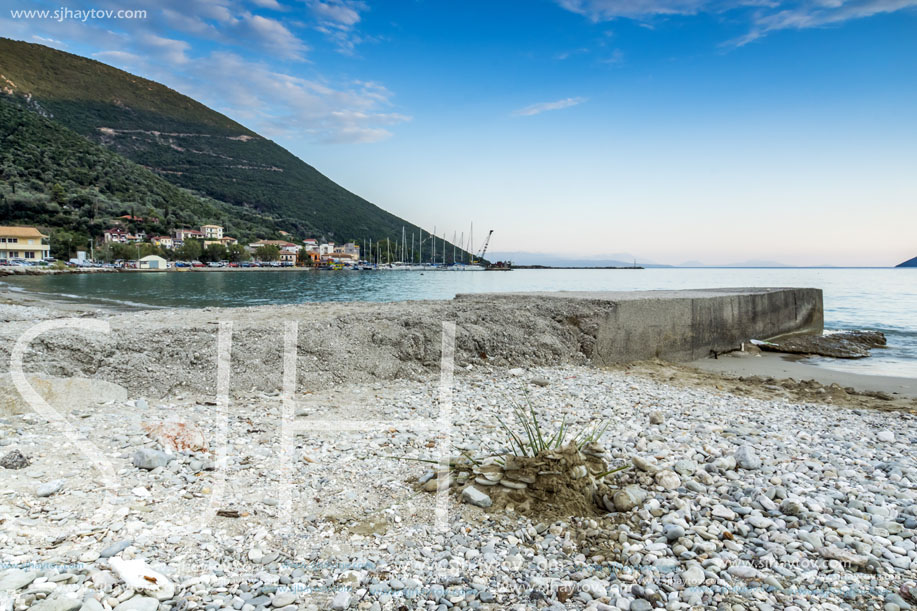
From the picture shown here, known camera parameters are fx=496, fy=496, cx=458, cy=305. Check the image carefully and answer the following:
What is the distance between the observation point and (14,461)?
11.3 feet

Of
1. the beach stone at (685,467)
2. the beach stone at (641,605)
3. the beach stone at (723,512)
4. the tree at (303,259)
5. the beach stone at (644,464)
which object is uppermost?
the tree at (303,259)

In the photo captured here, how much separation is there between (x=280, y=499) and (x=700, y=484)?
9.03 feet

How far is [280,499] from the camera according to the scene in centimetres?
318

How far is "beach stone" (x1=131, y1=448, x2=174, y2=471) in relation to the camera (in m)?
3.54

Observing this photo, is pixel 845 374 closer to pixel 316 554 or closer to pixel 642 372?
pixel 642 372

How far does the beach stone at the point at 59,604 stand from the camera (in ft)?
6.73

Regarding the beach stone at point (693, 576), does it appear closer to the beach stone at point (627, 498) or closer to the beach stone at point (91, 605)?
the beach stone at point (627, 498)

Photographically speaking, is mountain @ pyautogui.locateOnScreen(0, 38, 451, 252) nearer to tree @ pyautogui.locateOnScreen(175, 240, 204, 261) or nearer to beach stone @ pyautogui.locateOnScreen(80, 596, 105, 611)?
tree @ pyautogui.locateOnScreen(175, 240, 204, 261)

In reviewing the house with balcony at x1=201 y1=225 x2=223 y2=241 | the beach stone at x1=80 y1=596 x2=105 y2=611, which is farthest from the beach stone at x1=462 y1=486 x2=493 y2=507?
the house with balcony at x1=201 y1=225 x2=223 y2=241

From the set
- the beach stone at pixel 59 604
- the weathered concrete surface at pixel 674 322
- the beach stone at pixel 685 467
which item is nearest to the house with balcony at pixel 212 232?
the weathered concrete surface at pixel 674 322

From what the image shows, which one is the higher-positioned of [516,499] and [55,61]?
[55,61]

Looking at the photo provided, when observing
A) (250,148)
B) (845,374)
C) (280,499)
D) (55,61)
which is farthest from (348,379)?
(55,61)

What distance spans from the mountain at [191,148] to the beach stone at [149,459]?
362 ft

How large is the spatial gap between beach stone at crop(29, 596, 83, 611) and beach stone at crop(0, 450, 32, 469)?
184 cm
